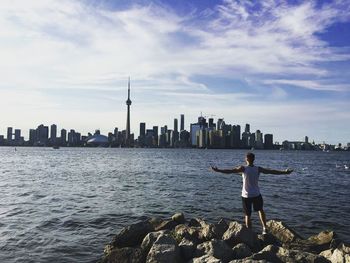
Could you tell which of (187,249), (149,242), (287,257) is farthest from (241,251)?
(149,242)

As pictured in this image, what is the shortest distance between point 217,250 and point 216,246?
0.17 meters

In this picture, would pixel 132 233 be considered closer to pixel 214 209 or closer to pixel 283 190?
pixel 214 209

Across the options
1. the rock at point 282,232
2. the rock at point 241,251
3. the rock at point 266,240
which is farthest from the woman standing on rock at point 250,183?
the rock at point 241,251

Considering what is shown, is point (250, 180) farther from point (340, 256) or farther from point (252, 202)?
point (340, 256)

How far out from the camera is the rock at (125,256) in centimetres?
1154

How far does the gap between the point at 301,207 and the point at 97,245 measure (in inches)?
599

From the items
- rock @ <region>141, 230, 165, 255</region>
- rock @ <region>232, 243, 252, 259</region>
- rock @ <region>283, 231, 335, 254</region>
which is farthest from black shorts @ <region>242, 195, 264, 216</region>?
rock @ <region>141, 230, 165, 255</region>

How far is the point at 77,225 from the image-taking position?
19.1 meters

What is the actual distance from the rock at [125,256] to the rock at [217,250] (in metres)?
1.67

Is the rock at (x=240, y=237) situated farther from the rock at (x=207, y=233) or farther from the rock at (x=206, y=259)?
the rock at (x=206, y=259)

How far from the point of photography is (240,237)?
11789 millimetres

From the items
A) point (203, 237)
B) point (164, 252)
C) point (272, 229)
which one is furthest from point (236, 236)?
point (272, 229)

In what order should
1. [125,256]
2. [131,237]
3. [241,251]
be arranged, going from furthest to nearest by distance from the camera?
[131,237]
[125,256]
[241,251]

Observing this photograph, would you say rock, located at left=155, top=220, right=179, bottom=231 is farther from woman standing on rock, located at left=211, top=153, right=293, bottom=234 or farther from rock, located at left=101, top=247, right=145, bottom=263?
woman standing on rock, located at left=211, top=153, right=293, bottom=234
